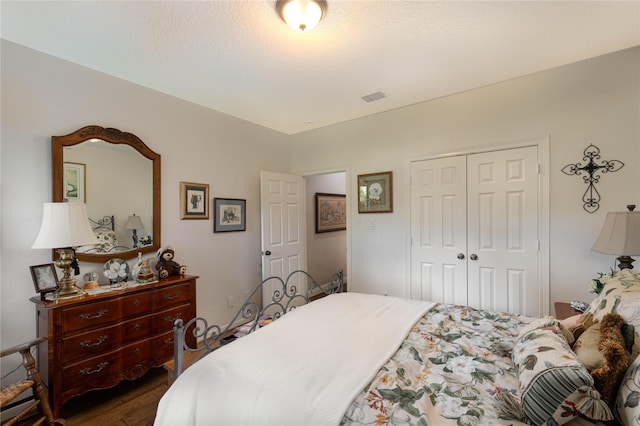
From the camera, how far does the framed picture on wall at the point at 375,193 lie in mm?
3391

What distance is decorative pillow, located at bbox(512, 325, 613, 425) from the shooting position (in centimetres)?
81

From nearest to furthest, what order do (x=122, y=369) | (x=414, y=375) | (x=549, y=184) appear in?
(x=414, y=375), (x=122, y=369), (x=549, y=184)

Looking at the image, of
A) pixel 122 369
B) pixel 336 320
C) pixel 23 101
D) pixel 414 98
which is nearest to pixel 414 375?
pixel 336 320

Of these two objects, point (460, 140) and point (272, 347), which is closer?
point (272, 347)

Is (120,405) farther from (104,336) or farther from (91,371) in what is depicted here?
(104,336)

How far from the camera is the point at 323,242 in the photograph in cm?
495

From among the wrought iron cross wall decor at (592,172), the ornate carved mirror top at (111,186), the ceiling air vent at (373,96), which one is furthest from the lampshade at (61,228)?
the wrought iron cross wall decor at (592,172)

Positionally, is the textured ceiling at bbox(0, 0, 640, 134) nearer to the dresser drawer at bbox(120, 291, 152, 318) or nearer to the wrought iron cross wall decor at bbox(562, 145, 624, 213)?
the wrought iron cross wall decor at bbox(562, 145, 624, 213)

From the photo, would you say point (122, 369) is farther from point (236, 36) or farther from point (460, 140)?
point (460, 140)

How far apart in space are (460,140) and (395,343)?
7.91 ft

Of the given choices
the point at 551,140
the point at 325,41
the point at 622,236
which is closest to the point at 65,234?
the point at 325,41

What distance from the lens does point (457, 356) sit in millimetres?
1240

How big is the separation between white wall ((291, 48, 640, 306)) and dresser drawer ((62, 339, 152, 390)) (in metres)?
2.40

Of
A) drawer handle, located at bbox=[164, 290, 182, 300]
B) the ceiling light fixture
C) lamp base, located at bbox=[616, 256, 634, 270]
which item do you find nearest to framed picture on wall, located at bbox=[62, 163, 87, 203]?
drawer handle, located at bbox=[164, 290, 182, 300]
